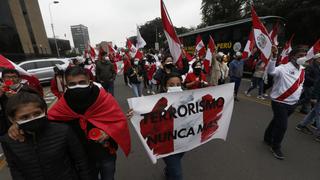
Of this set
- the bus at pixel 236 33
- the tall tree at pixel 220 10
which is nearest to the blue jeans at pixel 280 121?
the bus at pixel 236 33

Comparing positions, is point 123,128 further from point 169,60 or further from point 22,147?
point 169,60

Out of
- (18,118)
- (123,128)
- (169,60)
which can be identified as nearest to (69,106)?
(18,118)

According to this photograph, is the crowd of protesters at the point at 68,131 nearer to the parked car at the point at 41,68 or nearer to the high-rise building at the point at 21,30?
the parked car at the point at 41,68

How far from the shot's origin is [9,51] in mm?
28703

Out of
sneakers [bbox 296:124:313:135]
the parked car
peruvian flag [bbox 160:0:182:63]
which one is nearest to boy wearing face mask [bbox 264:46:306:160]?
sneakers [bbox 296:124:313:135]

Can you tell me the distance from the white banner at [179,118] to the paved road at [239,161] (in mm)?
617

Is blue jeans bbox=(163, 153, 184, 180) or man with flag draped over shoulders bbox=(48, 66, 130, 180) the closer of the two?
man with flag draped over shoulders bbox=(48, 66, 130, 180)

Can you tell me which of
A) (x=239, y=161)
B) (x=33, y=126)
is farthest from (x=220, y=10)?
(x=33, y=126)

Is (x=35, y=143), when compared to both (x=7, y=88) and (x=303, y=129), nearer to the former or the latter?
(x=7, y=88)

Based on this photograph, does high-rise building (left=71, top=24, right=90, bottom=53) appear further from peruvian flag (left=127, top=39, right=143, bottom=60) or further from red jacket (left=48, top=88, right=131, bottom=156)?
red jacket (left=48, top=88, right=131, bottom=156)

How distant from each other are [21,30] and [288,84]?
129 ft

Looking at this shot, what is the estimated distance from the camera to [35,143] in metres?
1.56

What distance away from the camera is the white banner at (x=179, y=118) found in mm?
2482

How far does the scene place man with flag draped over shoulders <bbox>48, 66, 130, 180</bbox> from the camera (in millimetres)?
1858
